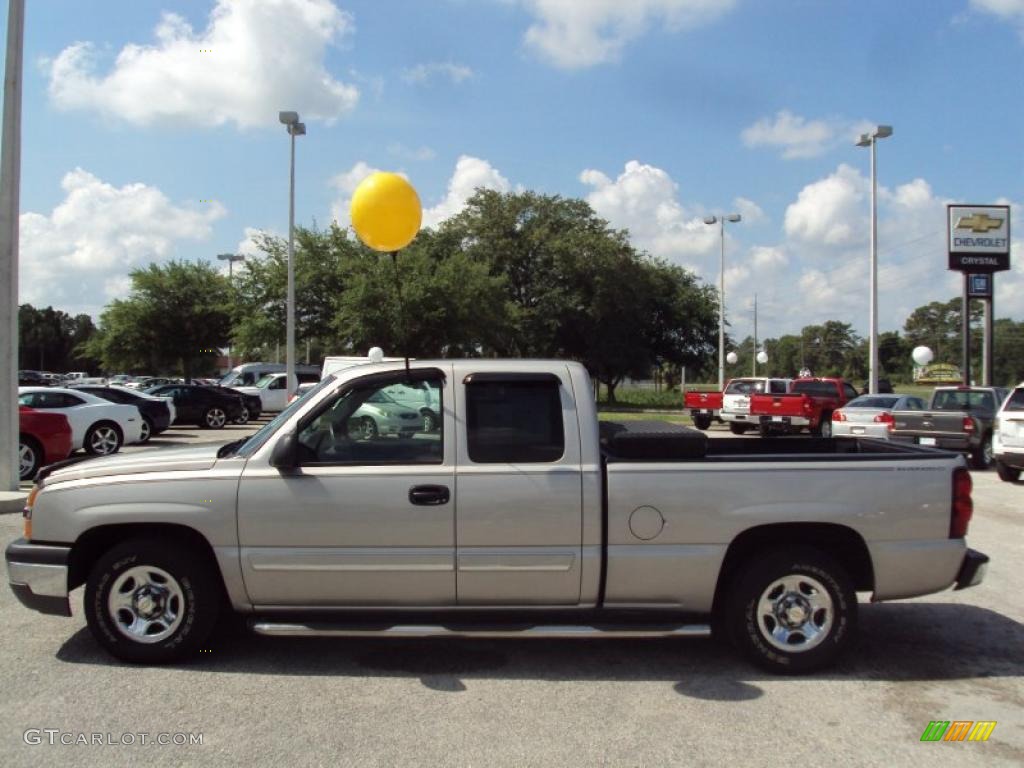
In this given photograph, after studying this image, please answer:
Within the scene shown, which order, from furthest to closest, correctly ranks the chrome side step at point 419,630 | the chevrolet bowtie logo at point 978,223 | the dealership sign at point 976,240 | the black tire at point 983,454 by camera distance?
the chevrolet bowtie logo at point 978,223 → the dealership sign at point 976,240 → the black tire at point 983,454 → the chrome side step at point 419,630

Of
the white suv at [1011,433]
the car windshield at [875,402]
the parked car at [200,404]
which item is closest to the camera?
the white suv at [1011,433]

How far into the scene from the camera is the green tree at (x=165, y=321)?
39344 millimetres

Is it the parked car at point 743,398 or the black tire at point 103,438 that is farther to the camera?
the parked car at point 743,398

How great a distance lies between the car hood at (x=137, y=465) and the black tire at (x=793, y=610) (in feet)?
10.6

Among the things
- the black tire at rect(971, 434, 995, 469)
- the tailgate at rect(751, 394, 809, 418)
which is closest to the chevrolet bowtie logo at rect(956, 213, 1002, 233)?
the tailgate at rect(751, 394, 809, 418)

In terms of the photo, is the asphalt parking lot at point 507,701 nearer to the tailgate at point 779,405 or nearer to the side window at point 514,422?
the side window at point 514,422

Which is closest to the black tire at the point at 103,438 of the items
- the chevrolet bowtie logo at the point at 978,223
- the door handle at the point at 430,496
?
the door handle at the point at 430,496

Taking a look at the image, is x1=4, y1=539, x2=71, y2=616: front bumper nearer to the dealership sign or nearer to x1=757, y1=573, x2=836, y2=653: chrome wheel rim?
x1=757, y1=573, x2=836, y2=653: chrome wheel rim

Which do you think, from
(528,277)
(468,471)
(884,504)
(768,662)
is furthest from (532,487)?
(528,277)

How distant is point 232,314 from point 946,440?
92.5 ft

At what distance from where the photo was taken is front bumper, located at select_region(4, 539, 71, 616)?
196 inches

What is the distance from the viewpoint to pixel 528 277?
2008 inches

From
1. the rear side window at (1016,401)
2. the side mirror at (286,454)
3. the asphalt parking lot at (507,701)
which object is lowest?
the asphalt parking lot at (507,701)

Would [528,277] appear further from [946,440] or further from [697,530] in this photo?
[697,530]
